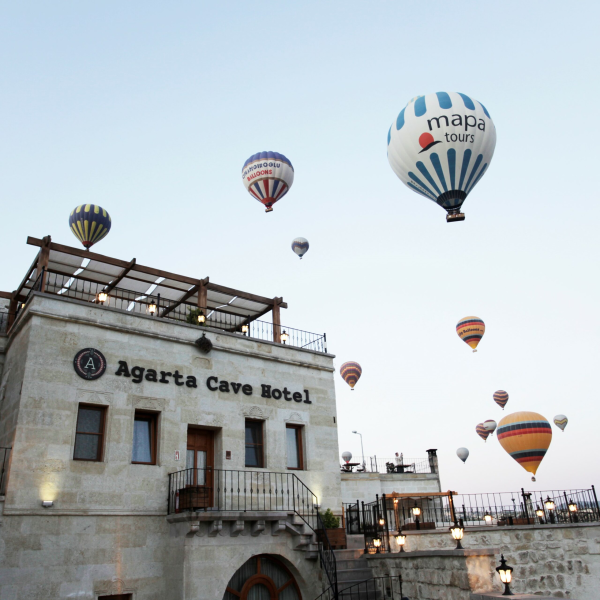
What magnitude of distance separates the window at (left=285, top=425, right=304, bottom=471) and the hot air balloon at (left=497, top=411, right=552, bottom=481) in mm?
13395

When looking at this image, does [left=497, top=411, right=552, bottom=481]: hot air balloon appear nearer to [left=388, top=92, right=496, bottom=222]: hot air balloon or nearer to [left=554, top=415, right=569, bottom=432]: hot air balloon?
[left=388, top=92, right=496, bottom=222]: hot air balloon

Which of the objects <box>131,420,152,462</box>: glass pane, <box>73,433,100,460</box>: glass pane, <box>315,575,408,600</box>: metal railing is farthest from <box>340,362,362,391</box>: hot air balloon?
<box>73,433,100,460</box>: glass pane

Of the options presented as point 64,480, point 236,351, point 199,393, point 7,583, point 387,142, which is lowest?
point 7,583

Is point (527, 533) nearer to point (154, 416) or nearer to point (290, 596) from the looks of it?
point (290, 596)

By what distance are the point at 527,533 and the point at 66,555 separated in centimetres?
1117

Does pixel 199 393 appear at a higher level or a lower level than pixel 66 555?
higher

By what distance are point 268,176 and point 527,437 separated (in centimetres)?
1665

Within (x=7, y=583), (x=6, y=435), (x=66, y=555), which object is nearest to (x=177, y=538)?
(x=66, y=555)

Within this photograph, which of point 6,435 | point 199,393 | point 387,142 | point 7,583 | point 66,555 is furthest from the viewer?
point 387,142

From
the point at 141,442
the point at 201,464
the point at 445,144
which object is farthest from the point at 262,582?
the point at 445,144

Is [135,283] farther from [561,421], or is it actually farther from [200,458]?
[561,421]

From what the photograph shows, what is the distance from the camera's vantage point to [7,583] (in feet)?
35.2

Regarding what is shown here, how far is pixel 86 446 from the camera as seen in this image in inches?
506

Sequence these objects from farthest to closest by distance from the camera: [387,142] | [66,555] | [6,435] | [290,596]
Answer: [387,142], [290,596], [6,435], [66,555]
